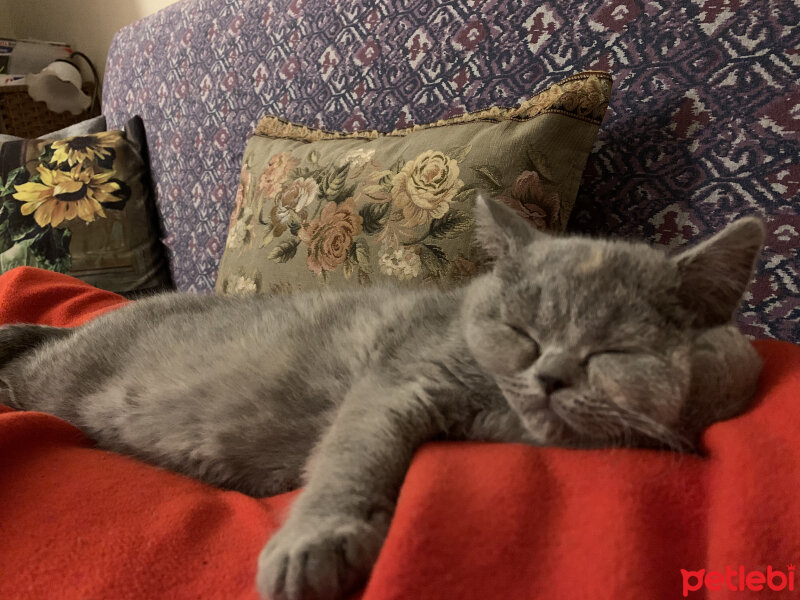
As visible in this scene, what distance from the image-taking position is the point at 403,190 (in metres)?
1.02

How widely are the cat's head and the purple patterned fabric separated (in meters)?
0.28

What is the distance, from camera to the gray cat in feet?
1.77

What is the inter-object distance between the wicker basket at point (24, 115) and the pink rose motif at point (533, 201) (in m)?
2.89

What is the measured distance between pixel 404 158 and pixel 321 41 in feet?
1.90

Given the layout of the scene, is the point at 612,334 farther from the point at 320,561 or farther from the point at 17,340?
the point at 17,340

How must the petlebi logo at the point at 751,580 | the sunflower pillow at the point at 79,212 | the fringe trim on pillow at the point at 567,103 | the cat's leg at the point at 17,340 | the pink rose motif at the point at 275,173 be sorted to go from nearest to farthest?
the petlebi logo at the point at 751,580 < the fringe trim on pillow at the point at 567,103 < the cat's leg at the point at 17,340 < the pink rose motif at the point at 275,173 < the sunflower pillow at the point at 79,212

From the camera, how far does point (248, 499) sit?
0.69 m

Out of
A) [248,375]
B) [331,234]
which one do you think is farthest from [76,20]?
[248,375]

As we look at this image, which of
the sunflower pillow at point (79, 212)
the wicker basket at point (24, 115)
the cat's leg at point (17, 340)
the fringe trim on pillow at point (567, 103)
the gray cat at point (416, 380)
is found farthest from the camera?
the wicker basket at point (24, 115)

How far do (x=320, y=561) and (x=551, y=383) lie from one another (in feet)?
0.93

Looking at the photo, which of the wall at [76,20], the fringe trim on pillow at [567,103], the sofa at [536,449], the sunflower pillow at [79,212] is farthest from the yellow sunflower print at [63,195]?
the fringe trim on pillow at [567,103]

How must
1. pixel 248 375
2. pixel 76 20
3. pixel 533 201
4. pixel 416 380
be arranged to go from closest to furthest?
pixel 416 380 → pixel 248 375 → pixel 533 201 → pixel 76 20

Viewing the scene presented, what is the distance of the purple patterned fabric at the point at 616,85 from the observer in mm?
781

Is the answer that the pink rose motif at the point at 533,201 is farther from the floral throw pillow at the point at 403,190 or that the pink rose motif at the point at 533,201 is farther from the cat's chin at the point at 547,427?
the cat's chin at the point at 547,427
